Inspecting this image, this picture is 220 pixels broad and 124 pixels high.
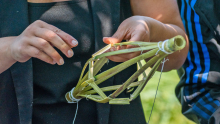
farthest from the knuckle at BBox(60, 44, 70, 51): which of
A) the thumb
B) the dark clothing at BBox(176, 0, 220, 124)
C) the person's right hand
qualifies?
the dark clothing at BBox(176, 0, 220, 124)

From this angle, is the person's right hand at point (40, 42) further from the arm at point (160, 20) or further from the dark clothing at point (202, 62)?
the dark clothing at point (202, 62)

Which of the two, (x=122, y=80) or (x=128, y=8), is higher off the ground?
(x=128, y=8)

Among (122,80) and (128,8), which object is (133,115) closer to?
(122,80)

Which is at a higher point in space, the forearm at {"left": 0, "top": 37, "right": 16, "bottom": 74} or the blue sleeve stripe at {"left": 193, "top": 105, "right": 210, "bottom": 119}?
the forearm at {"left": 0, "top": 37, "right": 16, "bottom": 74}

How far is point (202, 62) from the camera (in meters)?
1.04

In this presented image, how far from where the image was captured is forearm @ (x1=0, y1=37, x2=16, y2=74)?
2.13 feet

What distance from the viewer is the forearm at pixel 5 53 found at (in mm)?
650

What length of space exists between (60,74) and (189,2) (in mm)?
658

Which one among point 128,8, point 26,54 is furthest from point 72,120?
point 128,8

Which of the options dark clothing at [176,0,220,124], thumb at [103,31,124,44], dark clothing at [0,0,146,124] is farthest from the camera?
dark clothing at [176,0,220,124]

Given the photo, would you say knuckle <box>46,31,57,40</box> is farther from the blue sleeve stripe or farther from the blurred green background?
the blurred green background

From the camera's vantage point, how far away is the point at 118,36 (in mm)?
648

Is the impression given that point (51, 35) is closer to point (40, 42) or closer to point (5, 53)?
point (40, 42)

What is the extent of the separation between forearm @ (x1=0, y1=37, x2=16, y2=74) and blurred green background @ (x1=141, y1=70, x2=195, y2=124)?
1.64 metres
